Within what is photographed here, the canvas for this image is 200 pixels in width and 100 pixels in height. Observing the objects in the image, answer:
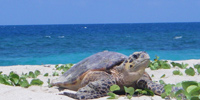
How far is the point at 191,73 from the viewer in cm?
527

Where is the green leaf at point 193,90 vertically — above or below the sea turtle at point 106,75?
below

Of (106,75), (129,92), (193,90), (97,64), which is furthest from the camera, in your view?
(97,64)

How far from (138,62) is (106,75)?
54 centimetres

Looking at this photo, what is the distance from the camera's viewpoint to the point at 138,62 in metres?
3.69

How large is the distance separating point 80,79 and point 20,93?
892 mm

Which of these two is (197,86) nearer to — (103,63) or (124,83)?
(124,83)

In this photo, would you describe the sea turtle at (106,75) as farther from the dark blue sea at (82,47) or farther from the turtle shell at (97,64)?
the dark blue sea at (82,47)

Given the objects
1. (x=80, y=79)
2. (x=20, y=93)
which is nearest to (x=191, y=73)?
(x=80, y=79)

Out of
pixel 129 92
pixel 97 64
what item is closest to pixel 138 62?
pixel 129 92

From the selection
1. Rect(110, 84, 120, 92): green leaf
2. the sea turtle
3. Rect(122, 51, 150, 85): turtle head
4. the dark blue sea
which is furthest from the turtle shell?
the dark blue sea

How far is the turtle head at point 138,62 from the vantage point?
368 cm

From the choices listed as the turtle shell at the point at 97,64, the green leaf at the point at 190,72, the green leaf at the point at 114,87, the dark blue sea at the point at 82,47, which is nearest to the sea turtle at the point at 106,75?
the turtle shell at the point at 97,64

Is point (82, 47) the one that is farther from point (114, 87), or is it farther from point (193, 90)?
point (193, 90)

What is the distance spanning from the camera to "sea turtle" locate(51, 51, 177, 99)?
12.1 ft
